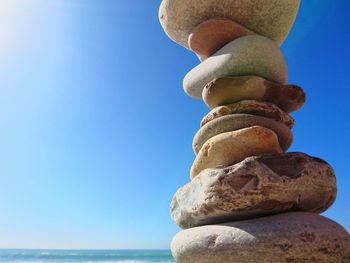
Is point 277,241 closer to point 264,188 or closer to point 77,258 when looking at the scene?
point 264,188

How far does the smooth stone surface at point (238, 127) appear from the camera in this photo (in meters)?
3.30

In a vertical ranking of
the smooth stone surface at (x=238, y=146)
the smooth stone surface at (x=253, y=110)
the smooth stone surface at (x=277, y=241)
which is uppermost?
the smooth stone surface at (x=253, y=110)

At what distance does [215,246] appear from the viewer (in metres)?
2.66

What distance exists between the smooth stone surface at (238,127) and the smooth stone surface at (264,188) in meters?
0.54

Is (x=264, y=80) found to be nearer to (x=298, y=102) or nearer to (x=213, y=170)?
(x=298, y=102)

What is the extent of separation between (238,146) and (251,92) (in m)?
0.69

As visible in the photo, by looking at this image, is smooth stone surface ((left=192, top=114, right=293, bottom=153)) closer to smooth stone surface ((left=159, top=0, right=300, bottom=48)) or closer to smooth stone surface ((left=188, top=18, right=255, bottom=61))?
smooth stone surface ((left=188, top=18, right=255, bottom=61))

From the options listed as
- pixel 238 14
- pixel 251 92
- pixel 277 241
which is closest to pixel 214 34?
pixel 238 14

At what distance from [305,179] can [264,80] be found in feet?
4.00

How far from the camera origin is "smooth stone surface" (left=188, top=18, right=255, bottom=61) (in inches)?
156

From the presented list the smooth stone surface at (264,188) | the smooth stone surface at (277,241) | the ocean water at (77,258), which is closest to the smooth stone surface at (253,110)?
the smooth stone surface at (264,188)

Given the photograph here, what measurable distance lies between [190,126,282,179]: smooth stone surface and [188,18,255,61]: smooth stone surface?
54.9 inches

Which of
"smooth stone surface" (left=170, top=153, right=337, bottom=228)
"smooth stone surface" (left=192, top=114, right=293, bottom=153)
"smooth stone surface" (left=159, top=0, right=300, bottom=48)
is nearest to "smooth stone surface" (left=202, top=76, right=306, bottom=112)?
"smooth stone surface" (left=192, top=114, right=293, bottom=153)

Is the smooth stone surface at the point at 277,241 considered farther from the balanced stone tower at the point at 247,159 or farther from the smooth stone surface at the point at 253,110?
the smooth stone surface at the point at 253,110
